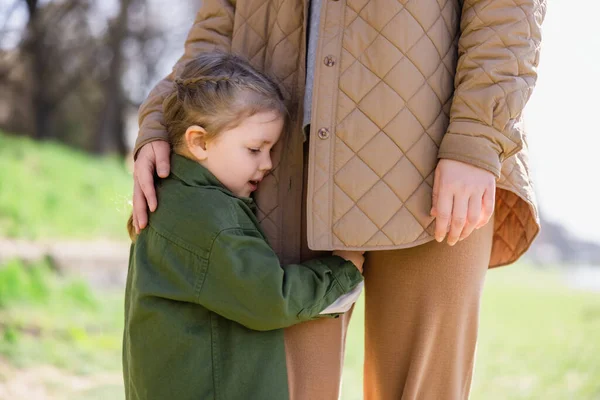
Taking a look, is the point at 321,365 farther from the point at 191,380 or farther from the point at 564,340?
the point at 564,340

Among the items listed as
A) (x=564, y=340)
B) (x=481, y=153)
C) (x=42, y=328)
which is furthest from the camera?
(x=564, y=340)

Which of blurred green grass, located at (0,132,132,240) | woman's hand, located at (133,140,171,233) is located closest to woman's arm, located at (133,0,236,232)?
woman's hand, located at (133,140,171,233)

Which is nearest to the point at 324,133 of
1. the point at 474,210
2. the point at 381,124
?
the point at 381,124

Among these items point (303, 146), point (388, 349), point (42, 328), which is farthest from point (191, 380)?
point (42, 328)

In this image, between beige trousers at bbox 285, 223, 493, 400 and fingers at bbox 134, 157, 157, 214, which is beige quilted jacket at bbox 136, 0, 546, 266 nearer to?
beige trousers at bbox 285, 223, 493, 400

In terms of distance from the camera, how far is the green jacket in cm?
152

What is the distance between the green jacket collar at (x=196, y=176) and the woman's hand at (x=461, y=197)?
434 millimetres

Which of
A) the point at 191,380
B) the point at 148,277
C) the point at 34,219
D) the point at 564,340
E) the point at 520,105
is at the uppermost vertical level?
the point at 520,105

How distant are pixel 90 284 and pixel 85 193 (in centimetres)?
141

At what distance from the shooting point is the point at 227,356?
159 cm

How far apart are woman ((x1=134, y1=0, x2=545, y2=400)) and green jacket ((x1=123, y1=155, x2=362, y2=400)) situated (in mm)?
76

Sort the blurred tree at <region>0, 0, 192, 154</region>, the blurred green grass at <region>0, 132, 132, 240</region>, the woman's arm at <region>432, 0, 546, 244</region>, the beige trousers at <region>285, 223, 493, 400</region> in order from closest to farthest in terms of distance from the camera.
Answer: the woman's arm at <region>432, 0, 546, 244</region>, the beige trousers at <region>285, 223, 493, 400</region>, the blurred green grass at <region>0, 132, 132, 240</region>, the blurred tree at <region>0, 0, 192, 154</region>

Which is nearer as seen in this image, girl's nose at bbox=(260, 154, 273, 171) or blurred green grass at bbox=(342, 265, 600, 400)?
girl's nose at bbox=(260, 154, 273, 171)

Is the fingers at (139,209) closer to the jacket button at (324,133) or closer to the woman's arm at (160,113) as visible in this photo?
the woman's arm at (160,113)
